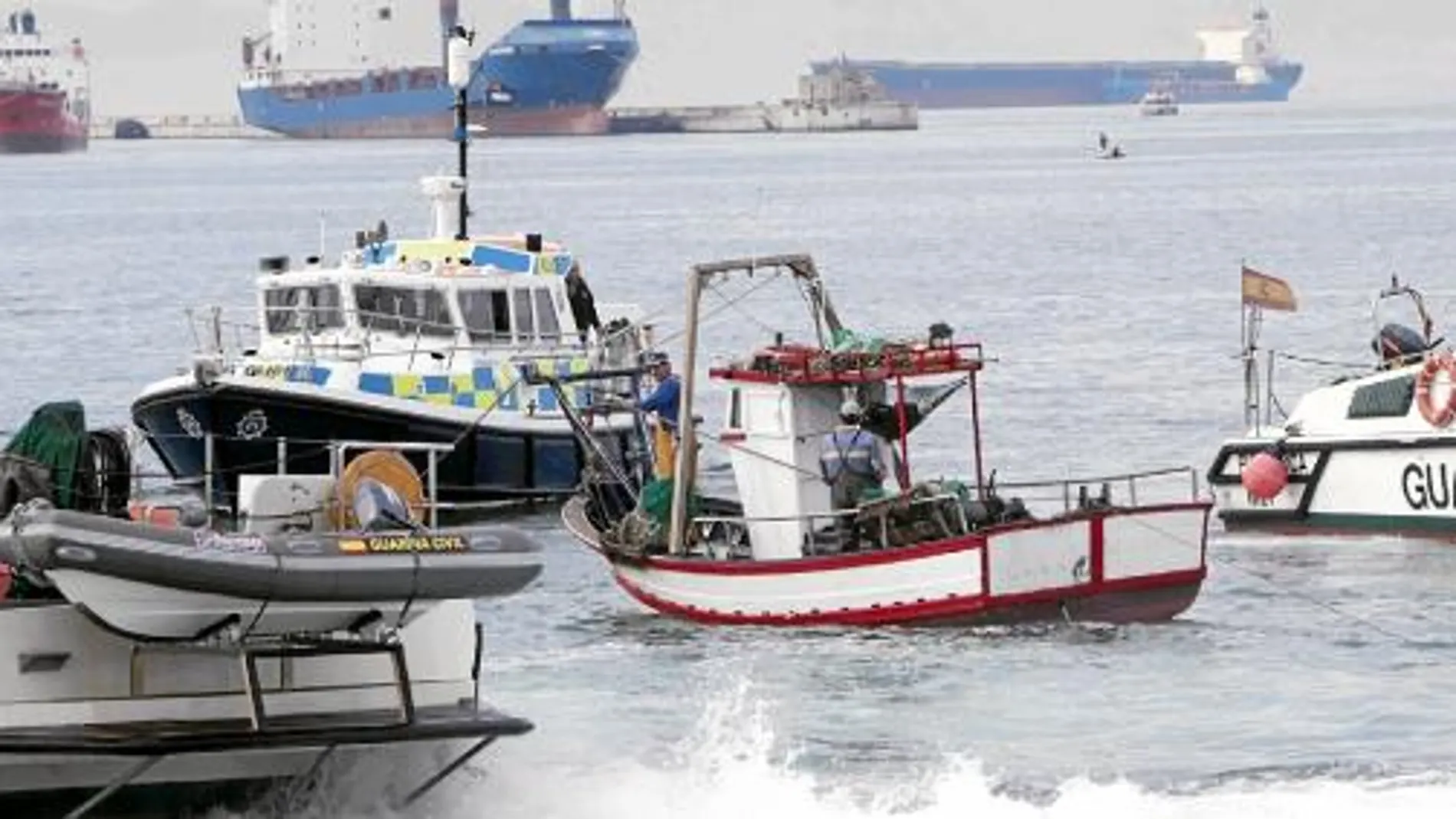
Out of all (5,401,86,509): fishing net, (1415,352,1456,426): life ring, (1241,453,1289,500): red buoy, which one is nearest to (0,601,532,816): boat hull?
(5,401,86,509): fishing net

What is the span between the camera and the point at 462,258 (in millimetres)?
43375

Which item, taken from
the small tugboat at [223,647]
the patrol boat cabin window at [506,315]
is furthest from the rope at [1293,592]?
the small tugboat at [223,647]

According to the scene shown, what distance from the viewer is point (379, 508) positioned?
69.8ft

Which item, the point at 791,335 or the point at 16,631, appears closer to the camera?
the point at 16,631

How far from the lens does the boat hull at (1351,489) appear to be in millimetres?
38406

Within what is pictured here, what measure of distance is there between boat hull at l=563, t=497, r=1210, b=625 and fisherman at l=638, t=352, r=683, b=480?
169 cm

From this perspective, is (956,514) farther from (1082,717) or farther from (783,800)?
(783,800)

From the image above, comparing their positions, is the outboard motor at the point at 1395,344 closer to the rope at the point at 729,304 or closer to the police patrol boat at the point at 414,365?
the rope at the point at 729,304

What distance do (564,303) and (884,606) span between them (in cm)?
1360

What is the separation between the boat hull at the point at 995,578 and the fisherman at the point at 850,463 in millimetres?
560

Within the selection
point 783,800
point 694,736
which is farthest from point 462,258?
point 783,800

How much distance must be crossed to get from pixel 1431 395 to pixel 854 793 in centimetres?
1490

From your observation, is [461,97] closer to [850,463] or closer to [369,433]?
[369,433]

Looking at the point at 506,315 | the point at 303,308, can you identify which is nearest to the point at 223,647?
the point at 506,315
